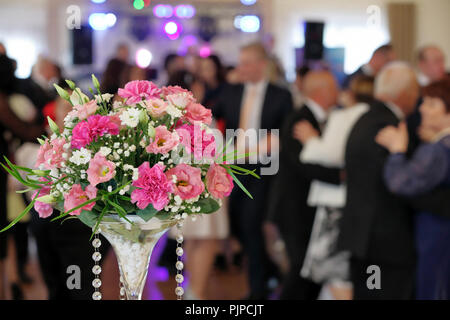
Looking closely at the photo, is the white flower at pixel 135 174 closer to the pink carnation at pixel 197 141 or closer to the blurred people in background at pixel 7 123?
the pink carnation at pixel 197 141

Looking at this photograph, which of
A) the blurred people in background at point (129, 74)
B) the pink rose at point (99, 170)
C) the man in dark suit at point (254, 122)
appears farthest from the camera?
the man in dark suit at point (254, 122)

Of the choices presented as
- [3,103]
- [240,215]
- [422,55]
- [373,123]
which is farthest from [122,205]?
[422,55]

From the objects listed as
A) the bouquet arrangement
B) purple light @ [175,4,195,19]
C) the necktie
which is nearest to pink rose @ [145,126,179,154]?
the bouquet arrangement

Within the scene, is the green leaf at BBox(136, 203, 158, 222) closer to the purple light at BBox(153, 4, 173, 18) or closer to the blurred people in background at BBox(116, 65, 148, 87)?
the blurred people in background at BBox(116, 65, 148, 87)

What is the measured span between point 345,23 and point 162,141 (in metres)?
9.07

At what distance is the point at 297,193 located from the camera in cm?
403

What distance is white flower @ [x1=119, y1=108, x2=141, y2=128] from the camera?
143cm

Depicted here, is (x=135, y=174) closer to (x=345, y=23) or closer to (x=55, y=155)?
(x=55, y=155)

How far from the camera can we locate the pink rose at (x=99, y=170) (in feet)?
4.53

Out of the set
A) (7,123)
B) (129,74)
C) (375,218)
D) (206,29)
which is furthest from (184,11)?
(375,218)

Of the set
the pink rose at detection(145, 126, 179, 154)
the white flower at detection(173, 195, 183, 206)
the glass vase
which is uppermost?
the pink rose at detection(145, 126, 179, 154)

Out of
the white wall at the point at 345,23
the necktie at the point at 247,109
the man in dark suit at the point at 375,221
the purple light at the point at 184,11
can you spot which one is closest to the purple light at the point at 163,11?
the purple light at the point at 184,11

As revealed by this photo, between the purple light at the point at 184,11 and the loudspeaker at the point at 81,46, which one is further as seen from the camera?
the purple light at the point at 184,11
